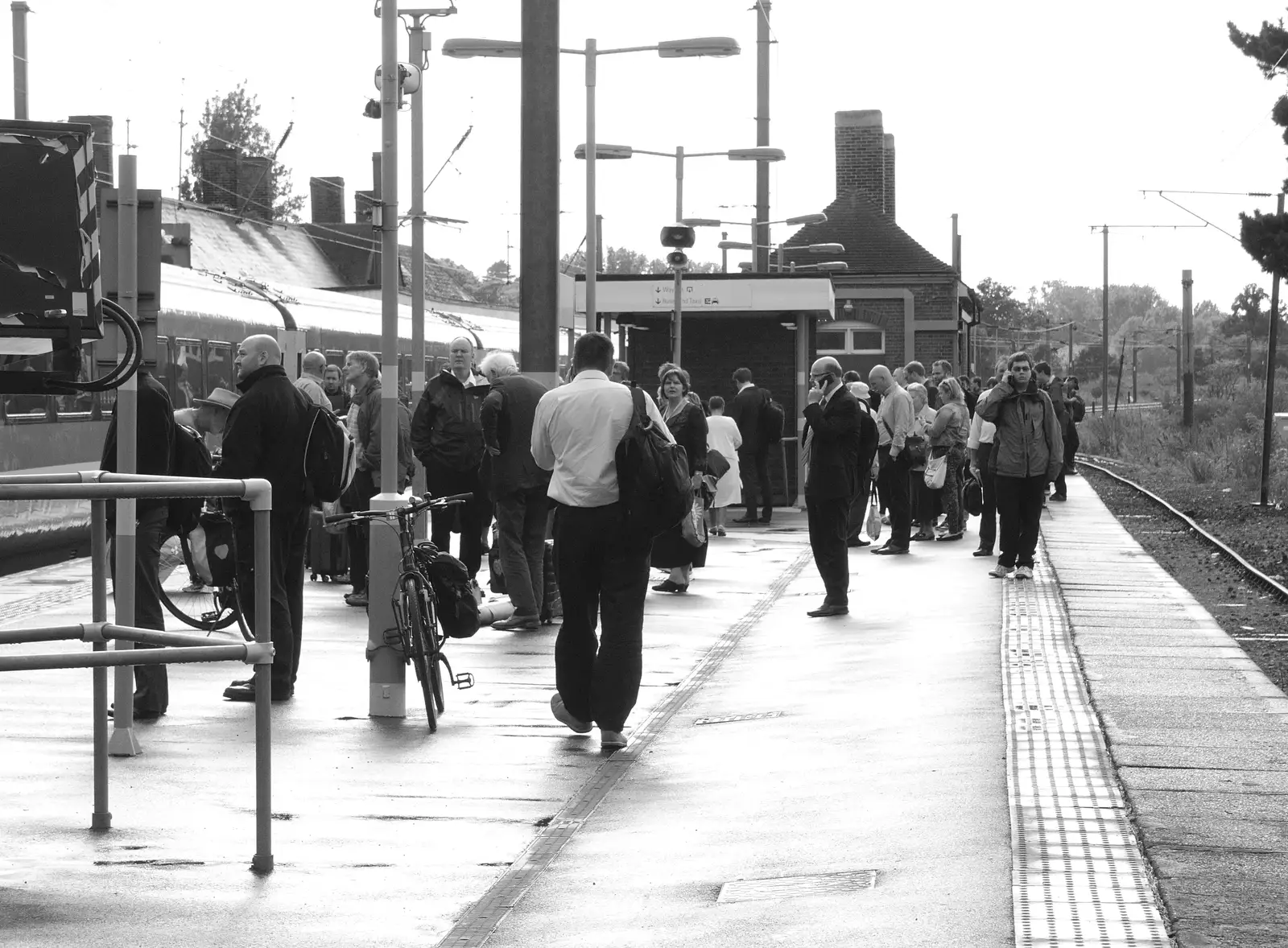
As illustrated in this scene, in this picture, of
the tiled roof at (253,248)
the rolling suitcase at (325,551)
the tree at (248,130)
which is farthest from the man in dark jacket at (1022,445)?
the tree at (248,130)

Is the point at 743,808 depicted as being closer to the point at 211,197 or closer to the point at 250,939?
the point at 250,939

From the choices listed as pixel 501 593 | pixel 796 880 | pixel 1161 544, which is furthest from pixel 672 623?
pixel 1161 544

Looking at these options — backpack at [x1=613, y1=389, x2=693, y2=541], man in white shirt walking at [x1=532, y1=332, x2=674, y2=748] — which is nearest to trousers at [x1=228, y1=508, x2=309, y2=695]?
man in white shirt walking at [x1=532, y1=332, x2=674, y2=748]

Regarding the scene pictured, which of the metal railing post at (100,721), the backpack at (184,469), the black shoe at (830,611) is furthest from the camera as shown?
the black shoe at (830,611)

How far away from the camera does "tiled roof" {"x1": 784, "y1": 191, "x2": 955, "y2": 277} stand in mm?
59906

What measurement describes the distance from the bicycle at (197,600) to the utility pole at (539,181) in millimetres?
2593

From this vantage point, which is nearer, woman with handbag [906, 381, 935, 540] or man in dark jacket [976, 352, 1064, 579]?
man in dark jacket [976, 352, 1064, 579]

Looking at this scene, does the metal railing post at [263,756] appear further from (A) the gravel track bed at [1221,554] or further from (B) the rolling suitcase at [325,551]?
(B) the rolling suitcase at [325,551]

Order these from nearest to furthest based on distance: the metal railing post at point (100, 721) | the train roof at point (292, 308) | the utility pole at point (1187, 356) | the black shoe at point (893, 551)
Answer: the metal railing post at point (100, 721) → the black shoe at point (893, 551) → the train roof at point (292, 308) → the utility pole at point (1187, 356)

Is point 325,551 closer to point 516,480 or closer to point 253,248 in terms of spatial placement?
point 516,480

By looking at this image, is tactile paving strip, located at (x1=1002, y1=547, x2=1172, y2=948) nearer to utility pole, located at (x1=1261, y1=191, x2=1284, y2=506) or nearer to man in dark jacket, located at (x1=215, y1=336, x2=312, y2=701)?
man in dark jacket, located at (x1=215, y1=336, x2=312, y2=701)

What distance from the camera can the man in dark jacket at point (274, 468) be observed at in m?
9.18

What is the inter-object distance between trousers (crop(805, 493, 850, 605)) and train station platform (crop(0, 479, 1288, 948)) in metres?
1.38

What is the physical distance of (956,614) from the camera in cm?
1248
